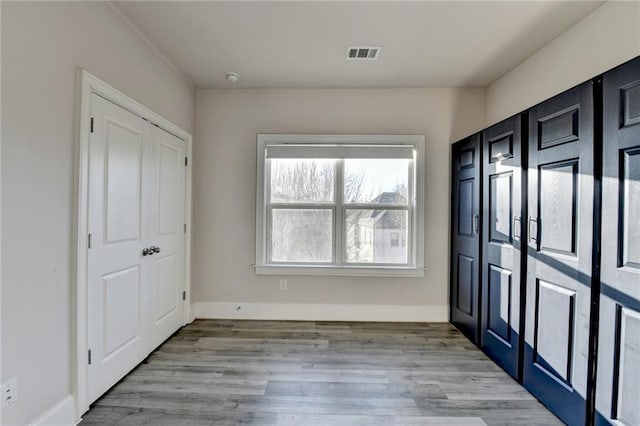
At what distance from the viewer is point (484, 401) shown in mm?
2025

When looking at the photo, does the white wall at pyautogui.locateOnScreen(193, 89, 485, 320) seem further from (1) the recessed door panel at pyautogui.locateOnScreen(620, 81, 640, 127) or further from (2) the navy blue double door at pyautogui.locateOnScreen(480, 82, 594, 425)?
(1) the recessed door panel at pyautogui.locateOnScreen(620, 81, 640, 127)

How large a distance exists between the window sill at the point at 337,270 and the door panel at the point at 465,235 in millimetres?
439

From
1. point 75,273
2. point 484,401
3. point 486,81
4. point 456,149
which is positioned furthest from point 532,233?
point 75,273

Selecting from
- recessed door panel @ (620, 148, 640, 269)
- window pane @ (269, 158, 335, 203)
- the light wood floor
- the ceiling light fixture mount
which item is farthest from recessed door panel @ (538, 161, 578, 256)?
the ceiling light fixture mount

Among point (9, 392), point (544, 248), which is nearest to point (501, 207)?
point (544, 248)

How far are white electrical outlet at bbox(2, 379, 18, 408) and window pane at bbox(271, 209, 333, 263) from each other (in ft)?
7.34

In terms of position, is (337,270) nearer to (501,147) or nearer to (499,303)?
(499,303)

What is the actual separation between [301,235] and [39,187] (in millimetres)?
2306

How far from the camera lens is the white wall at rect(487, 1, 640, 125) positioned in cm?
191

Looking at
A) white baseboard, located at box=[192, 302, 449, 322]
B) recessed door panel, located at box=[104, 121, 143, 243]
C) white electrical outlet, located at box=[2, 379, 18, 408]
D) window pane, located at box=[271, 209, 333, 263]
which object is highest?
recessed door panel, located at box=[104, 121, 143, 243]

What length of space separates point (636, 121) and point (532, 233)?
89 centimetres

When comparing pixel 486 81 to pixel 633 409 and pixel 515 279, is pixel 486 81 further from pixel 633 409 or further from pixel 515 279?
pixel 633 409

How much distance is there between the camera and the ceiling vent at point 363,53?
255cm

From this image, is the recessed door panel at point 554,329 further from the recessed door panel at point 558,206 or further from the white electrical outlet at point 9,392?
the white electrical outlet at point 9,392
